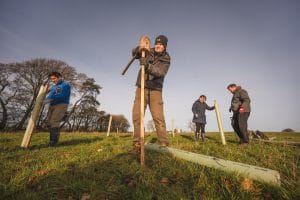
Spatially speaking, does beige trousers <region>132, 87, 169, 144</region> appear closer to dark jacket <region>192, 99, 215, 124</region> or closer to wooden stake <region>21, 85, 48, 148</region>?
wooden stake <region>21, 85, 48, 148</region>

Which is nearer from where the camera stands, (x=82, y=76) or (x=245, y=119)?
(x=245, y=119)

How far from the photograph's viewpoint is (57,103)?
6.09 metres

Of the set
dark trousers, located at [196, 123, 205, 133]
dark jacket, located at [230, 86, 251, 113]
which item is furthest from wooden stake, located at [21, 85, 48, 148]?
dark trousers, located at [196, 123, 205, 133]

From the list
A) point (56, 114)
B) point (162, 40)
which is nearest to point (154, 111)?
point (162, 40)

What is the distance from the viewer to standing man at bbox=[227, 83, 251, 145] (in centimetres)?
667

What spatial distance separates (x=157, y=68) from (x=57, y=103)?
159 inches

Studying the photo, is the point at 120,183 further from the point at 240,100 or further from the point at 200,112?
the point at 200,112

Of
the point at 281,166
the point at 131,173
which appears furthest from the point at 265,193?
the point at 131,173

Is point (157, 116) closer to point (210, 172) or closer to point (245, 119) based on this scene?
point (210, 172)

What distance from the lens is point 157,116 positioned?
4426 millimetres

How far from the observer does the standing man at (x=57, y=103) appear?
5.79 m

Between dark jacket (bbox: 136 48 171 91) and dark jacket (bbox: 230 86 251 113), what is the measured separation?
3973mm

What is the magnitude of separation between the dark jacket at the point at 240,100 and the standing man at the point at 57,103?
6.33 metres

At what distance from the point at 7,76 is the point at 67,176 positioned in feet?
89.0
